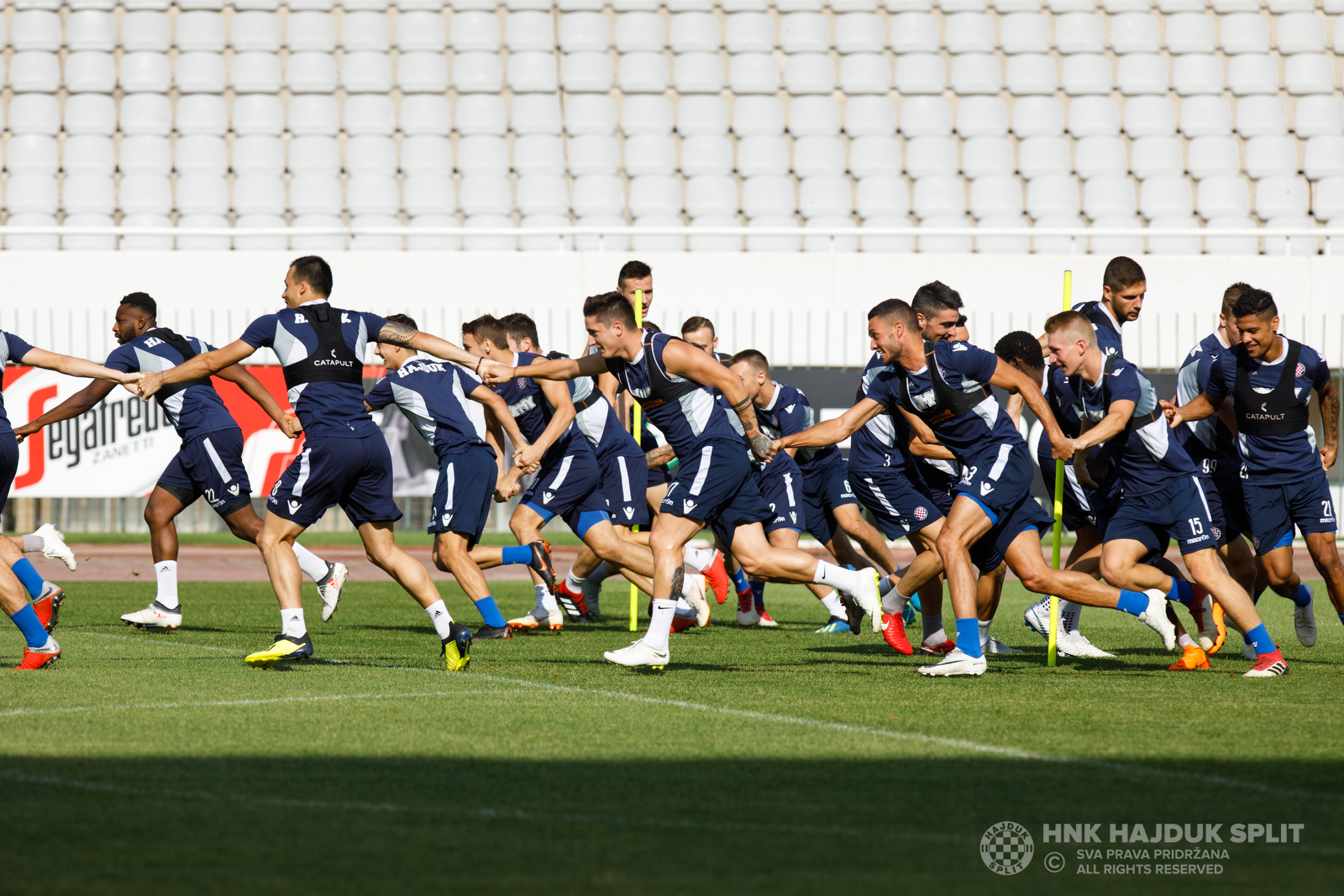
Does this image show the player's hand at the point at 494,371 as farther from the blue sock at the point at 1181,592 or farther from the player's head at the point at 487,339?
the blue sock at the point at 1181,592

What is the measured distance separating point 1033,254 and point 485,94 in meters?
9.88

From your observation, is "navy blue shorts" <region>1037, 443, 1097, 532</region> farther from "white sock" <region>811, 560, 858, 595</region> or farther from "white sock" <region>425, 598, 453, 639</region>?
"white sock" <region>425, 598, 453, 639</region>

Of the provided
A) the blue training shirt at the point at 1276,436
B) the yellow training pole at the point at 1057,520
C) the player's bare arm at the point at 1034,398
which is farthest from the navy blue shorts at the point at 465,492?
the blue training shirt at the point at 1276,436

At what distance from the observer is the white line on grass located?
4.94 metres

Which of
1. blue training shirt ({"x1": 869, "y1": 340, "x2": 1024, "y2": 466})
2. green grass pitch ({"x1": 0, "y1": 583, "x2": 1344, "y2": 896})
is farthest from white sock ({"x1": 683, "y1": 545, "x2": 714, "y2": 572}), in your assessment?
blue training shirt ({"x1": 869, "y1": 340, "x2": 1024, "y2": 466})

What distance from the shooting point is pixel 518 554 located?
1011cm

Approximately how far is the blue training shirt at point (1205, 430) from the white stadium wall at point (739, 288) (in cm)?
994

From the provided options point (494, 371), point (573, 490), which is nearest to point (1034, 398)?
point (494, 371)

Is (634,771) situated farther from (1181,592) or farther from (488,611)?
(1181,592)

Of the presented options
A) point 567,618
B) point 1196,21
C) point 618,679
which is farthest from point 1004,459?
point 1196,21

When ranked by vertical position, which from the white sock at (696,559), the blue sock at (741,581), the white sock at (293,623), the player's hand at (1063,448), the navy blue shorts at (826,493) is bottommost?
the blue sock at (741,581)

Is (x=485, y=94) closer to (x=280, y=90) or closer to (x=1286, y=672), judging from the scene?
(x=280, y=90)

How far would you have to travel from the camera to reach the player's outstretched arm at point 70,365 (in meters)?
7.93

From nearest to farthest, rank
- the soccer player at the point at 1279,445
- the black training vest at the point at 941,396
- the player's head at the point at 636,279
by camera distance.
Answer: the black training vest at the point at 941,396
the soccer player at the point at 1279,445
the player's head at the point at 636,279
